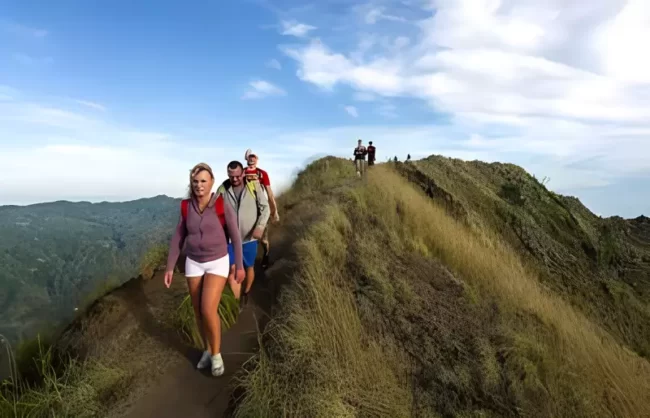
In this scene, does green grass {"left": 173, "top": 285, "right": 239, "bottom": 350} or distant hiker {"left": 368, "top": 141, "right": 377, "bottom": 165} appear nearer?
green grass {"left": 173, "top": 285, "right": 239, "bottom": 350}

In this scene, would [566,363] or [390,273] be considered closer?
[566,363]

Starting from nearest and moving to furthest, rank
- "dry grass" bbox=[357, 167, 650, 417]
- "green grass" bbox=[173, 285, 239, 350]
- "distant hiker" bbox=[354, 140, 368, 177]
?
"dry grass" bbox=[357, 167, 650, 417], "green grass" bbox=[173, 285, 239, 350], "distant hiker" bbox=[354, 140, 368, 177]

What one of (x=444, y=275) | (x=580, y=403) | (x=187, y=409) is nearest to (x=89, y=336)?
(x=187, y=409)

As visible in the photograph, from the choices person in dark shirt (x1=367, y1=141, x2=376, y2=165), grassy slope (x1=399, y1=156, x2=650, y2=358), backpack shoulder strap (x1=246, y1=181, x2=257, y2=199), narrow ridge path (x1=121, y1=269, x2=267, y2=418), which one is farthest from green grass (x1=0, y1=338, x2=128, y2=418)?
person in dark shirt (x1=367, y1=141, x2=376, y2=165)

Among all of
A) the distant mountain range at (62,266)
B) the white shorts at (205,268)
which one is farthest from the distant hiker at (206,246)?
the distant mountain range at (62,266)

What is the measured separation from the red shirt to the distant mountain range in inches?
98.6

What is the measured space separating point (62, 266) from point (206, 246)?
3.89m

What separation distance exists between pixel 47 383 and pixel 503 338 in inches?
195

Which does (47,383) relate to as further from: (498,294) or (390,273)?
(498,294)

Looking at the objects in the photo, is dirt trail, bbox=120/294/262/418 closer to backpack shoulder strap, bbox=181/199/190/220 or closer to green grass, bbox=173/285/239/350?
green grass, bbox=173/285/239/350

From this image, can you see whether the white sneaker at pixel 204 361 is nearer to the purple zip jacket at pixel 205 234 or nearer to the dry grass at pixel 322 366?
the dry grass at pixel 322 366

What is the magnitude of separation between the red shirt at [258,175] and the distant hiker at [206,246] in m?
1.86

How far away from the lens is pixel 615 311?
11.2 m

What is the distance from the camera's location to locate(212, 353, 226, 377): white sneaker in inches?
184
